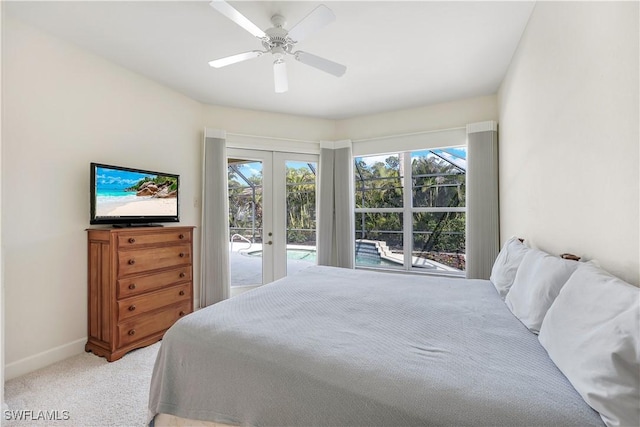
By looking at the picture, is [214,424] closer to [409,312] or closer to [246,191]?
[409,312]

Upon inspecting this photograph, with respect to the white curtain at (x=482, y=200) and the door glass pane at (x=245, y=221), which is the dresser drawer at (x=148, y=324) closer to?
the door glass pane at (x=245, y=221)

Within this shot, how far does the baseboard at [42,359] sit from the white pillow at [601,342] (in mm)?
3259

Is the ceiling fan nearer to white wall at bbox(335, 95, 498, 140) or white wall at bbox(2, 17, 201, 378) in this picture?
white wall at bbox(2, 17, 201, 378)

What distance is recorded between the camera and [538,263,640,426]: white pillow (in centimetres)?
73

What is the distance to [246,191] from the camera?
13.1 feet

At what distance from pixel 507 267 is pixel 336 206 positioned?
2.53 metres

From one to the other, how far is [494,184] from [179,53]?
3.51 m

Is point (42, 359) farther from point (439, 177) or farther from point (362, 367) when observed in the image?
point (439, 177)

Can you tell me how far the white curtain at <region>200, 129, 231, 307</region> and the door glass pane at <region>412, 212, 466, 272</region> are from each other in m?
2.56

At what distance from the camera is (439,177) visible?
3867mm

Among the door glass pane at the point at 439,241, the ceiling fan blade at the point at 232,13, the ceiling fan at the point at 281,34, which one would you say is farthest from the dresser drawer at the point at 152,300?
the door glass pane at the point at 439,241

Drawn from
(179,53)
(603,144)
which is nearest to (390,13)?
(603,144)

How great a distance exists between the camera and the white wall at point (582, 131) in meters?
1.07

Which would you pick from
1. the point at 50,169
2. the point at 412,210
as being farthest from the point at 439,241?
the point at 50,169
